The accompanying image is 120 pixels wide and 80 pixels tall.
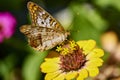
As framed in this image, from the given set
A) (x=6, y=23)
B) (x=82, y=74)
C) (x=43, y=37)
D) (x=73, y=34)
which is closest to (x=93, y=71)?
(x=82, y=74)

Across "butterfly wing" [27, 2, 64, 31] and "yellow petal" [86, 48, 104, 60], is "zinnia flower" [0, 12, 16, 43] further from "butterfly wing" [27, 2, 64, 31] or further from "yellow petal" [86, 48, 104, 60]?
"yellow petal" [86, 48, 104, 60]

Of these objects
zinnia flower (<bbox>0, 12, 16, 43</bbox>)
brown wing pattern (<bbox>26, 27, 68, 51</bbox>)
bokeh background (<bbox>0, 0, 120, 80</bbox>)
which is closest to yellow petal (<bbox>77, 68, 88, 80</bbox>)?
brown wing pattern (<bbox>26, 27, 68, 51</bbox>)

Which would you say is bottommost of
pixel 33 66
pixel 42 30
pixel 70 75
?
pixel 33 66

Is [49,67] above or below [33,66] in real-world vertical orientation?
above

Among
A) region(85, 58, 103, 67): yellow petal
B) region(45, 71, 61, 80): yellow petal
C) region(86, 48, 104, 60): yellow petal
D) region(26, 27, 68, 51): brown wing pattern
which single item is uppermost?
region(26, 27, 68, 51): brown wing pattern

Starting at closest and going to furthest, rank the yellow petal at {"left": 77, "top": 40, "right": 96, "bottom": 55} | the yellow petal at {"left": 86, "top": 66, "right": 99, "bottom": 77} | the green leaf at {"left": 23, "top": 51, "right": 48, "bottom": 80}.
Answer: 1. the yellow petal at {"left": 86, "top": 66, "right": 99, "bottom": 77}
2. the yellow petal at {"left": 77, "top": 40, "right": 96, "bottom": 55}
3. the green leaf at {"left": 23, "top": 51, "right": 48, "bottom": 80}

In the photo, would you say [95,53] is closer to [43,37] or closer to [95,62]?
[95,62]

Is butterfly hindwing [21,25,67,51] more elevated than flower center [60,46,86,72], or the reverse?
butterfly hindwing [21,25,67,51]

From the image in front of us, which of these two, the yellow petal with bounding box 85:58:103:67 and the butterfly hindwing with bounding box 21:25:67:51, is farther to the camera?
the butterfly hindwing with bounding box 21:25:67:51
